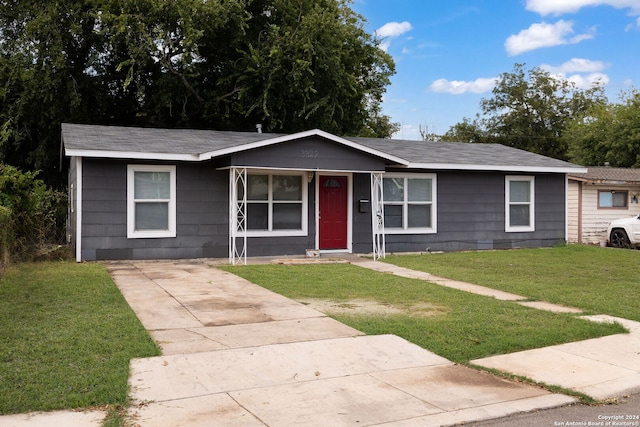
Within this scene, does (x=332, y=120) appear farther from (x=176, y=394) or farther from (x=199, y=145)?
(x=176, y=394)

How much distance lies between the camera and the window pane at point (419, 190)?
16.7 meters

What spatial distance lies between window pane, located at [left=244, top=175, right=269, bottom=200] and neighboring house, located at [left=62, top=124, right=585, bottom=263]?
3cm

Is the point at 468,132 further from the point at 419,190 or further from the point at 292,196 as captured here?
the point at 292,196

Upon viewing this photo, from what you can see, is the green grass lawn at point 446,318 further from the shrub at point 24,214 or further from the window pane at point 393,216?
the window pane at point 393,216

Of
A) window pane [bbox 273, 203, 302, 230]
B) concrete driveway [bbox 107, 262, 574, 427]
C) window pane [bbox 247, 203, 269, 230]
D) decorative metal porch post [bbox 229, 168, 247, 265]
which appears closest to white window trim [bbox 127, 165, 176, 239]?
decorative metal porch post [bbox 229, 168, 247, 265]

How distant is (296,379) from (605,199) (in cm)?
1870

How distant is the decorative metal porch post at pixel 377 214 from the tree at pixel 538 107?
1463 inches

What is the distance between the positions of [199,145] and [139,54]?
30.5 ft

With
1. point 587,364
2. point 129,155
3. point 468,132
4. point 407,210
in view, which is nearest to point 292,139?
point 129,155

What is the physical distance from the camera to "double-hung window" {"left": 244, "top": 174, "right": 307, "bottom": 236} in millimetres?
15039

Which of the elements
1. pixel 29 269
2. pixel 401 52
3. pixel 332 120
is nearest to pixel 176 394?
pixel 29 269

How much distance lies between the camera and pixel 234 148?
43.7ft

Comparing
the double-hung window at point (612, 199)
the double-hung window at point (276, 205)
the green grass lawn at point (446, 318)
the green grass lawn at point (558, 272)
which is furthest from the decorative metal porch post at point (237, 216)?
the double-hung window at point (612, 199)

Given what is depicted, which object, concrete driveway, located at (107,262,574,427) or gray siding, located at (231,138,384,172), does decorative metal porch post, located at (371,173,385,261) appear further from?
concrete driveway, located at (107,262,574,427)
